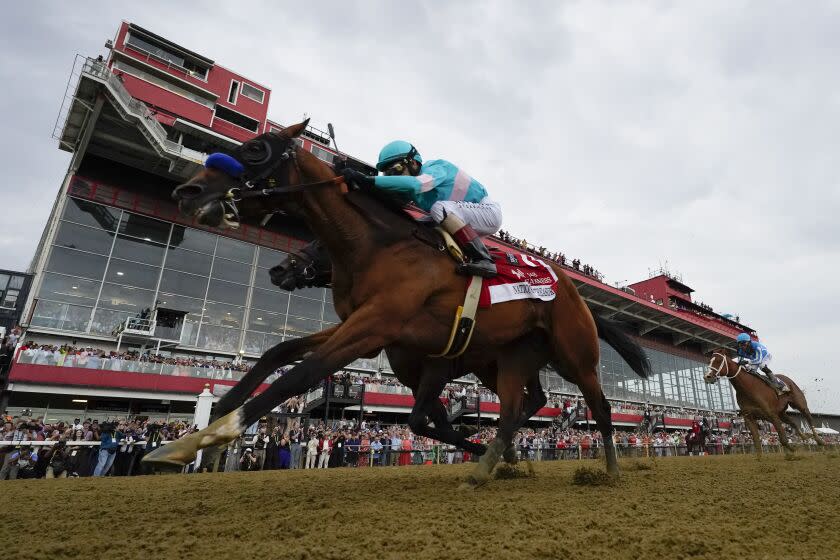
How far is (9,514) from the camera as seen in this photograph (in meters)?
2.85

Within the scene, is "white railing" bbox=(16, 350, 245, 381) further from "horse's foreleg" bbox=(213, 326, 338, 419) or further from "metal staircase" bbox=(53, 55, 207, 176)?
"horse's foreleg" bbox=(213, 326, 338, 419)

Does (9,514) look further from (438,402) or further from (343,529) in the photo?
(438,402)

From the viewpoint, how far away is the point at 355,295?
353cm

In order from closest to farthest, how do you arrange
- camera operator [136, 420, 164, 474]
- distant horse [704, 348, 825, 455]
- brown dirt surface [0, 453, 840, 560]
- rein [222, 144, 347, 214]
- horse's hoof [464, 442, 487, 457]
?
1. brown dirt surface [0, 453, 840, 560]
2. rein [222, 144, 347, 214]
3. horse's hoof [464, 442, 487, 457]
4. distant horse [704, 348, 825, 455]
5. camera operator [136, 420, 164, 474]

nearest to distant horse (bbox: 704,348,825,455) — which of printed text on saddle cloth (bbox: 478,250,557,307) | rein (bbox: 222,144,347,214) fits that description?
printed text on saddle cloth (bbox: 478,250,557,307)

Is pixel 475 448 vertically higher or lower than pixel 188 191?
lower

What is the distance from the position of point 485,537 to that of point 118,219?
3062cm

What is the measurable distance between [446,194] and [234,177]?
6.15 ft

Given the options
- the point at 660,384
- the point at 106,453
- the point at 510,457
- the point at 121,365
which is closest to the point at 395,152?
the point at 510,457

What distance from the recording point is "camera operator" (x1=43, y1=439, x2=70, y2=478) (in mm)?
9727

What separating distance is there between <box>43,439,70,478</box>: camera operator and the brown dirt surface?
7926 millimetres

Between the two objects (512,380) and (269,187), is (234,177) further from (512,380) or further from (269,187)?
(512,380)

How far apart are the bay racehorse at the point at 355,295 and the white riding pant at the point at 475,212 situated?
0.28m

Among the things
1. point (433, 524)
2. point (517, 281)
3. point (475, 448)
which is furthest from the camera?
point (475, 448)
